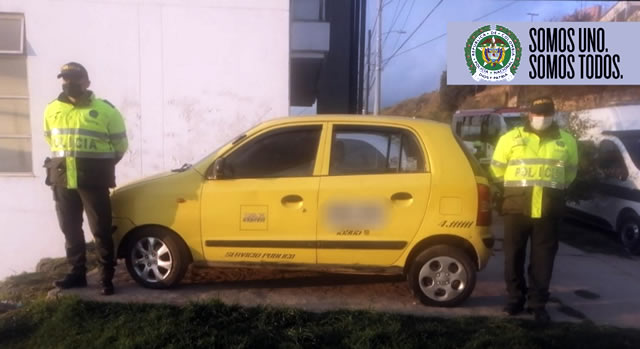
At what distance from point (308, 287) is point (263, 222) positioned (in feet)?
3.12

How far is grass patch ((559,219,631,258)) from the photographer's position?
26.3ft

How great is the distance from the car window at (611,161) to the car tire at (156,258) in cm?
729

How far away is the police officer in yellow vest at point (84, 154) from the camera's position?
14.9ft

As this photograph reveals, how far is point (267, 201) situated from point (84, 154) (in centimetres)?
165

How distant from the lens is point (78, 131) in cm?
452

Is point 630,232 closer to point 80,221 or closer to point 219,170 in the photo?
point 219,170

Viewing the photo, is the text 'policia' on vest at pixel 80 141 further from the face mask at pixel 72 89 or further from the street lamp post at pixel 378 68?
the street lamp post at pixel 378 68

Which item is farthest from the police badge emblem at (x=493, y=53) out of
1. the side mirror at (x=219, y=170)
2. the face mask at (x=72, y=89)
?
the face mask at (x=72, y=89)

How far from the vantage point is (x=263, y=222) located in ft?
15.3

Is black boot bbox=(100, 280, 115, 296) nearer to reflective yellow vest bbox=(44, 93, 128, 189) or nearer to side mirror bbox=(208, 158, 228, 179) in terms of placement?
reflective yellow vest bbox=(44, 93, 128, 189)

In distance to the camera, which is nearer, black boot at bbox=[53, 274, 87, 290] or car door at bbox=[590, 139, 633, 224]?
black boot at bbox=[53, 274, 87, 290]

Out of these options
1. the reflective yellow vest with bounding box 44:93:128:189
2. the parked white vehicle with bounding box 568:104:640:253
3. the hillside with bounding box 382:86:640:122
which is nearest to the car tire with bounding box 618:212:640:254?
the parked white vehicle with bounding box 568:104:640:253

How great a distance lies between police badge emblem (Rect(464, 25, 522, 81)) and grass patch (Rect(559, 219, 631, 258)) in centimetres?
390

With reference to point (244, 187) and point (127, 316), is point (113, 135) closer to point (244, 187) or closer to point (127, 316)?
point (244, 187)
